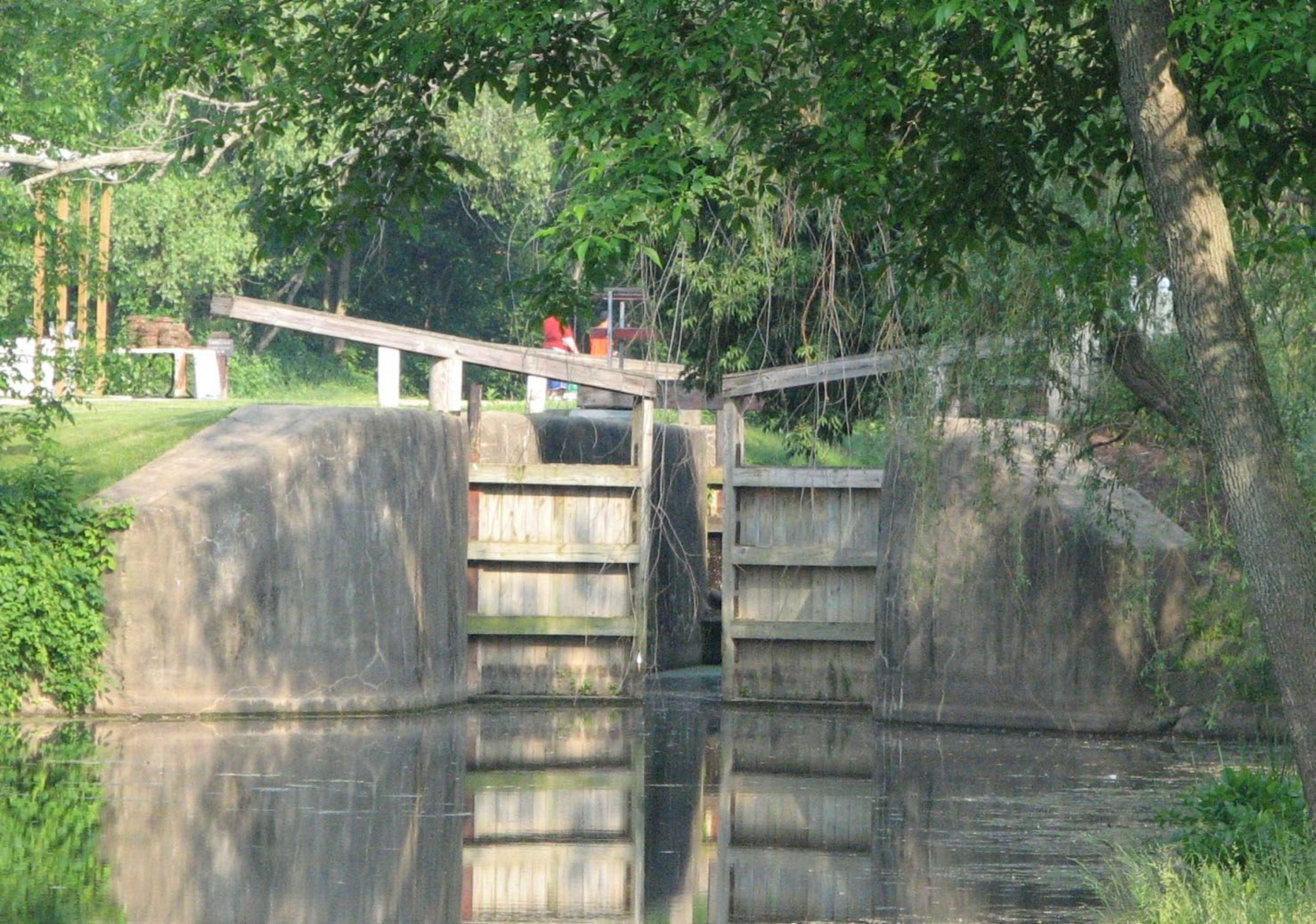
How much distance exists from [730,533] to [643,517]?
2.51 feet

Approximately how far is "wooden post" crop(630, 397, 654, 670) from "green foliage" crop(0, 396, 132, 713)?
4588 mm

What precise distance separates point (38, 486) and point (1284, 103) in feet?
32.3

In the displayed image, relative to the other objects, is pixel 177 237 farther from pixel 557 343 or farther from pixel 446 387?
pixel 446 387

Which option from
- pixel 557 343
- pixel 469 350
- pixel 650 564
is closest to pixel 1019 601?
pixel 650 564

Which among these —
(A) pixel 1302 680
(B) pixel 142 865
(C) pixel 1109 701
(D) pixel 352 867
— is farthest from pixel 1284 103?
(C) pixel 1109 701

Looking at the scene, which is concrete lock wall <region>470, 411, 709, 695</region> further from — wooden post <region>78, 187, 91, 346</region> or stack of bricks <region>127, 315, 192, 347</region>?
stack of bricks <region>127, 315, 192, 347</region>

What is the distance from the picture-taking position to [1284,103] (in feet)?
24.8

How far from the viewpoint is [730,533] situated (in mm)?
16891

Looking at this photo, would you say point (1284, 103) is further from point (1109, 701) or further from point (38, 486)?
point (38, 486)

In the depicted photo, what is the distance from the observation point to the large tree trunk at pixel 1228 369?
6617mm

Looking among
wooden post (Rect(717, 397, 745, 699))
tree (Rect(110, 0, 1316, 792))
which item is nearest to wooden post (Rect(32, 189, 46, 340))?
wooden post (Rect(717, 397, 745, 699))

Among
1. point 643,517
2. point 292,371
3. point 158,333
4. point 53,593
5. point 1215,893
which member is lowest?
point 1215,893

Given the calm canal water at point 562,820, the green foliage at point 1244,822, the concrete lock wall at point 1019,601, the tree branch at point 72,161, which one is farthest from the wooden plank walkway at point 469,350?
the green foliage at point 1244,822

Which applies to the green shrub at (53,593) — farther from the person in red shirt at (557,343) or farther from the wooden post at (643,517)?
the wooden post at (643,517)
